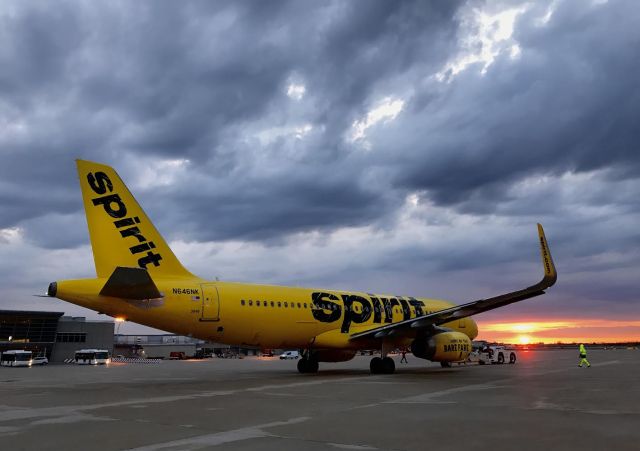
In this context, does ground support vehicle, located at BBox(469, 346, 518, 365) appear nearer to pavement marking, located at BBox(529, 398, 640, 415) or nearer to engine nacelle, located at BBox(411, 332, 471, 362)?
engine nacelle, located at BBox(411, 332, 471, 362)

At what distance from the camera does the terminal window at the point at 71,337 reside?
78562 millimetres

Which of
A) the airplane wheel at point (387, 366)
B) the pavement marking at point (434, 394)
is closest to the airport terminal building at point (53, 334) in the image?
the airplane wheel at point (387, 366)

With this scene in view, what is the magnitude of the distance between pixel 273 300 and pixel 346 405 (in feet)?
39.8

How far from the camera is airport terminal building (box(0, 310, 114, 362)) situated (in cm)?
7619

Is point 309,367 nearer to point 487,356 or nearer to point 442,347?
point 442,347

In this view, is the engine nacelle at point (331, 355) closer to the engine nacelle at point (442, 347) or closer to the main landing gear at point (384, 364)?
the main landing gear at point (384, 364)

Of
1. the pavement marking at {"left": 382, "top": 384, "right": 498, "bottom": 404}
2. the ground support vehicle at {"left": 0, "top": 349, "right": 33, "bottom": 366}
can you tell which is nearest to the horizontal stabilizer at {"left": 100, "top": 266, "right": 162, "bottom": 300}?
the pavement marking at {"left": 382, "top": 384, "right": 498, "bottom": 404}

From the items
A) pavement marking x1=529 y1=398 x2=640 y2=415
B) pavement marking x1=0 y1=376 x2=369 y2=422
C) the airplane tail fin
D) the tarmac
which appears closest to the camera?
the tarmac

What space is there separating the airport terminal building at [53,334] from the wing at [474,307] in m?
65.3

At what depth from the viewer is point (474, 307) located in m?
24.1

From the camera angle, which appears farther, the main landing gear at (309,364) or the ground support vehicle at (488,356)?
the ground support vehicle at (488,356)

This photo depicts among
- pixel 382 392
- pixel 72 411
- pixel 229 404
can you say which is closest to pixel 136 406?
pixel 72 411

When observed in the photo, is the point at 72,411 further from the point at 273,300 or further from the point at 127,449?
the point at 273,300

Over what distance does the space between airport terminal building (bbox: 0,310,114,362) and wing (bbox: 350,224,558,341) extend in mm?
65303
